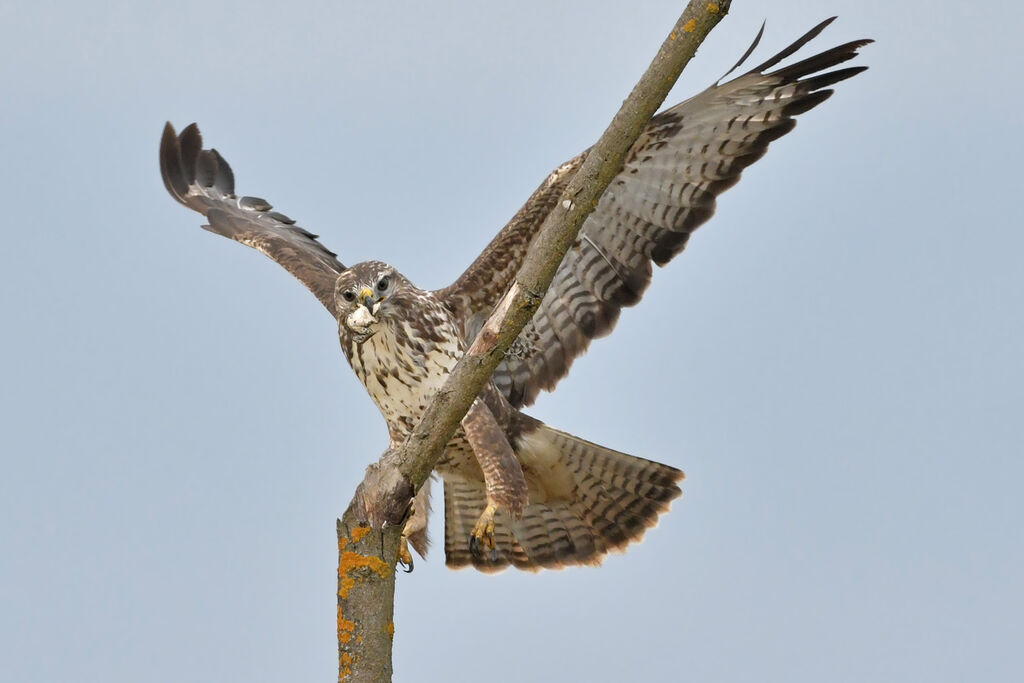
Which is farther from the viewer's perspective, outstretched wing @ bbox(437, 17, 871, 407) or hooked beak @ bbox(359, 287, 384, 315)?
outstretched wing @ bbox(437, 17, 871, 407)

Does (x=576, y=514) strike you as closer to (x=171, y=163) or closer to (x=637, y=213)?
(x=637, y=213)

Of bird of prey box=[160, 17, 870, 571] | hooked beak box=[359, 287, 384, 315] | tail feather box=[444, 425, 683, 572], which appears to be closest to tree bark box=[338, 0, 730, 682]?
bird of prey box=[160, 17, 870, 571]

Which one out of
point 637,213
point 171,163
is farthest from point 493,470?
point 171,163

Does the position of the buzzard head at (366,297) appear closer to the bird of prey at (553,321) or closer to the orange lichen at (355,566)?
the bird of prey at (553,321)

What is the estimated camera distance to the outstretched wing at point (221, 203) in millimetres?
10234

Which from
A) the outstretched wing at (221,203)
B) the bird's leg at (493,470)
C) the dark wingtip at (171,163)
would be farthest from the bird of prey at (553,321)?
the dark wingtip at (171,163)

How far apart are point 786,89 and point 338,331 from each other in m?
2.99

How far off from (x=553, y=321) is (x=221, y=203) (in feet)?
12.4

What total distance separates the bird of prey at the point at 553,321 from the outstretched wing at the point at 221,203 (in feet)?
0.39

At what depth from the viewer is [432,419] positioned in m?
5.79

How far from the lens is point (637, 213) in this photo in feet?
27.9

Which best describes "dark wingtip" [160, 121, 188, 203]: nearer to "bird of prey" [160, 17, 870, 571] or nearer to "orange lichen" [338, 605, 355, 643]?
"bird of prey" [160, 17, 870, 571]

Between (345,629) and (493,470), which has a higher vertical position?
(493,470)

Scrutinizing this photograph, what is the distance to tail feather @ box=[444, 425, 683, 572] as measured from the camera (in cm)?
901
